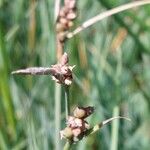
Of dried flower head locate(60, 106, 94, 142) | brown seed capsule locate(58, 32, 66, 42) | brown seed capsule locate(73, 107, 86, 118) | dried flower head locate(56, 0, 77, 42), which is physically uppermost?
dried flower head locate(56, 0, 77, 42)

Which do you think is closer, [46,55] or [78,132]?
[78,132]

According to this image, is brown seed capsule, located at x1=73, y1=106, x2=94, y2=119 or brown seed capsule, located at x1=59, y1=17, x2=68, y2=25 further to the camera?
brown seed capsule, located at x1=59, y1=17, x2=68, y2=25

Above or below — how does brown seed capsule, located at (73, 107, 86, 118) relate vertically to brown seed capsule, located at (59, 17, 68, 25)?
below

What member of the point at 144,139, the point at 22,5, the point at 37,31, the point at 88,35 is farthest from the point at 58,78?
the point at 88,35

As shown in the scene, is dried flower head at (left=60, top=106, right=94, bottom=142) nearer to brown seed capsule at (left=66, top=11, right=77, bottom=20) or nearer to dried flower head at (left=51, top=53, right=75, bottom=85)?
dried flower head at (left=51, top=53, right=75, bottom=85)

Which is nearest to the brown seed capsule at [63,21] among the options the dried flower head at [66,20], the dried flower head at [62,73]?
the dried flower head at [66,20]

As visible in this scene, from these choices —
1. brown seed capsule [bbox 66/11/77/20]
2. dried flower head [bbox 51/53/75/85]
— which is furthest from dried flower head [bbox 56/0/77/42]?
dried flower head [bbox 51/53/75/85]

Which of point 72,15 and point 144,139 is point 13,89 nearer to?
point 144,139

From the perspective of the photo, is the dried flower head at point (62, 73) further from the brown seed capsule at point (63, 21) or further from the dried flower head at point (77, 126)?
the brown seed capsule at point (63, 21)

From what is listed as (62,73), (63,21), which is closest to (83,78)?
(63,21)
